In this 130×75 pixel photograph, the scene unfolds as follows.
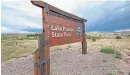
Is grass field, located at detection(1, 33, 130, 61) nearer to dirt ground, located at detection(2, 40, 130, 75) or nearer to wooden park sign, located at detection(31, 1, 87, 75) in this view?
dirt ground, located at detection(2, 40, 130, 75)

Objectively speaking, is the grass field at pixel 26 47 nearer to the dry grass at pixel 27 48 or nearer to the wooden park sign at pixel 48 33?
the dry grass at pixel 27 48

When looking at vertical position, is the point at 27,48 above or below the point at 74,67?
below

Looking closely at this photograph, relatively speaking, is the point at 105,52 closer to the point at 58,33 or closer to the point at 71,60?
the point at 71,60

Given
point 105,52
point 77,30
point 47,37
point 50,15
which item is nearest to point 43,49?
point 47,37

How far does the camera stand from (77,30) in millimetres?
9898

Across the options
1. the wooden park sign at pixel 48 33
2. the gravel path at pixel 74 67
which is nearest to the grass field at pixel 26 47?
the gravel path at pixel 74 67

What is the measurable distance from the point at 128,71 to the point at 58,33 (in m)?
3.28

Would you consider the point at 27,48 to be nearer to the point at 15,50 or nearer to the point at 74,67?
the point at 15,50

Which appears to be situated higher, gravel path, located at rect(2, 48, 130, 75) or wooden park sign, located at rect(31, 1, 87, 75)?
wooden park sign, located at rect(31, 1, 87, 75)

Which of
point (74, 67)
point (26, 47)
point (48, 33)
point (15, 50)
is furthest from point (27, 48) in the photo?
point (48, 33)

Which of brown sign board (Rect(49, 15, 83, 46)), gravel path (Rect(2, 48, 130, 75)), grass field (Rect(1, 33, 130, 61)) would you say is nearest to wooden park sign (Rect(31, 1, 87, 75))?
brown sign board (Rect(49, 15, 83, 46))

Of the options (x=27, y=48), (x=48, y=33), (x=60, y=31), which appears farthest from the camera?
(x=27, y=48)

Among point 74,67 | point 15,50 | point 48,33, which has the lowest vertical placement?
point 15,50

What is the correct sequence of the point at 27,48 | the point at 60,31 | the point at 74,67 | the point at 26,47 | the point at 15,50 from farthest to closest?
the point at 26,47 → the point at 27,48 → the point at 15,50 → the point at 74,67 → the point at 60,31
